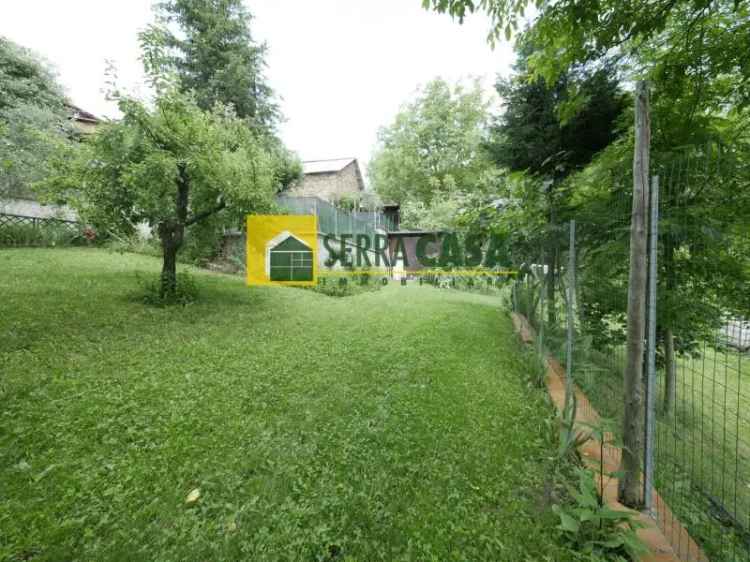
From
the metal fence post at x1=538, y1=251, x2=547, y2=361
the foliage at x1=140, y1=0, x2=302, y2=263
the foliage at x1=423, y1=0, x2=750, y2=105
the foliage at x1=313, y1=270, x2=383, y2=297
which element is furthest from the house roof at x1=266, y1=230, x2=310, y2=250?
the foliage at x1=423, y1=0, x2=750, y2=105

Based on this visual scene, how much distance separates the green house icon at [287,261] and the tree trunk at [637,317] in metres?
8.83

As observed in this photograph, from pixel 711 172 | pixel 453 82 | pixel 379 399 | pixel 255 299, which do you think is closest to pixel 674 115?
pixel 711 172

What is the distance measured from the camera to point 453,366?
3732mm

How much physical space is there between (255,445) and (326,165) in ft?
63.5

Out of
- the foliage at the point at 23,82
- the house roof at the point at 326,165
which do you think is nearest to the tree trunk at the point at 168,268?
the foliage at the point at 23,82

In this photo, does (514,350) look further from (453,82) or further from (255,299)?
(453,82)

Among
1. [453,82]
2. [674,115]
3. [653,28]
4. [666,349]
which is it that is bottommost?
[666,349]

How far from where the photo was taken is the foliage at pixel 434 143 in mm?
26484

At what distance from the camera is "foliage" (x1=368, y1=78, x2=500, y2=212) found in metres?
26.5

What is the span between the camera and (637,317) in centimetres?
169

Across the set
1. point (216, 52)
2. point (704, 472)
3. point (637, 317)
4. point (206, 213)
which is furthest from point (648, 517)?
point (216, 52)

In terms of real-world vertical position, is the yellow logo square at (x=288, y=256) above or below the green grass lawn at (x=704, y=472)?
above

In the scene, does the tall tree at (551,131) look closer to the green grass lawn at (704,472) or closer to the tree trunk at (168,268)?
the green grass lawn at (704,472)

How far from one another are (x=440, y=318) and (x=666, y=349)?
3.19 meters
